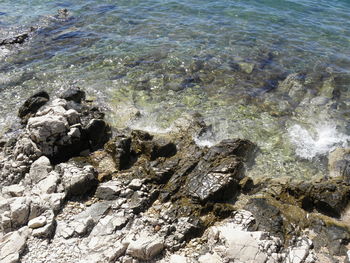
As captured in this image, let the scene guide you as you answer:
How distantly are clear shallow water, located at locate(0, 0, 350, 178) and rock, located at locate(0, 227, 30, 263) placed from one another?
6872mm

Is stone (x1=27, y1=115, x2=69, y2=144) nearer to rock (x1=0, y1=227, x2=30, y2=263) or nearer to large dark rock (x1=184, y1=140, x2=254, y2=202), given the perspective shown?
rock (x1=0, y1=227, x2=30, y2=263)

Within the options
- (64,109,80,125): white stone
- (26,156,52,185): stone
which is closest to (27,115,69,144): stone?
(64,109,80,125): white stone

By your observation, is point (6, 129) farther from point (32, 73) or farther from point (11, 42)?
point (11, 42)

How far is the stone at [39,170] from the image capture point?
10312mm

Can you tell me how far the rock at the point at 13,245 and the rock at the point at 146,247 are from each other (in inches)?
105

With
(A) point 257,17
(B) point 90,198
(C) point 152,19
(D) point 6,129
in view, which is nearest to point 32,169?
(B) point 90,198

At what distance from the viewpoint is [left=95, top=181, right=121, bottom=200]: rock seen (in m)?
9.98

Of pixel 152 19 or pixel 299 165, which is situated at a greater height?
pixel 152 19

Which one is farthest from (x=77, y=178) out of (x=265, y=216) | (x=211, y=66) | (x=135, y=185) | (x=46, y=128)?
(x=211, y=66)

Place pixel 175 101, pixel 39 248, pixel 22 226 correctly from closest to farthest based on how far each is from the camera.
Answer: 1. pixel 39 248
2. pixel 22 226
3. pixel 175 101

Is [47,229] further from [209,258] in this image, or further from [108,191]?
[209,258]

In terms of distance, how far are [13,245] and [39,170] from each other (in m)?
3.00

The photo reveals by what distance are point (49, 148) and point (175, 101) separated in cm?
664

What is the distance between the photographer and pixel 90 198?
10.1 m
